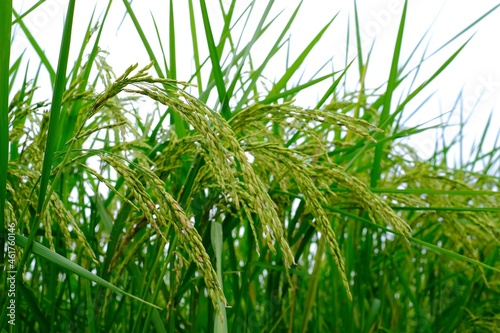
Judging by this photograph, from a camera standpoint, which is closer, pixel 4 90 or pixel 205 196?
pixel 4 90

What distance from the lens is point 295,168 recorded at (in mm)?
1170

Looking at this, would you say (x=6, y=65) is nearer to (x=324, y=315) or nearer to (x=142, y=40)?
(x=142, y=40)

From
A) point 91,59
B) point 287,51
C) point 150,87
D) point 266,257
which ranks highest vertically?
point 287,51

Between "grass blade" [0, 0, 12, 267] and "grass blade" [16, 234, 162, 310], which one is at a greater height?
"grass blade" [0, 0, 12, 267]

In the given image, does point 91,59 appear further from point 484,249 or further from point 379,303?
point 484,249

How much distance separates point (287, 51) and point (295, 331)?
1.09m

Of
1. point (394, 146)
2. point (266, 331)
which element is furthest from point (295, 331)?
point (394, 146)

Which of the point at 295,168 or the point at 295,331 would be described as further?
the point at 295,331

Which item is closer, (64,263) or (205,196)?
(64,263)

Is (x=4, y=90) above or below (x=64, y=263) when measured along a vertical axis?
above

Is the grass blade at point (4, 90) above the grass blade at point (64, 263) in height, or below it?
above

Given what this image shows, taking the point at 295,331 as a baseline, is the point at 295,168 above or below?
above

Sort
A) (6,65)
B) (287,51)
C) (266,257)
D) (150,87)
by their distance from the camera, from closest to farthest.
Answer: (150,87), (6,65), (266,257), (287,51)

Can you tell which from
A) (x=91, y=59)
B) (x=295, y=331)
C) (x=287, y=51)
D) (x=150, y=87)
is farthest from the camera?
(x=287, y=51)
